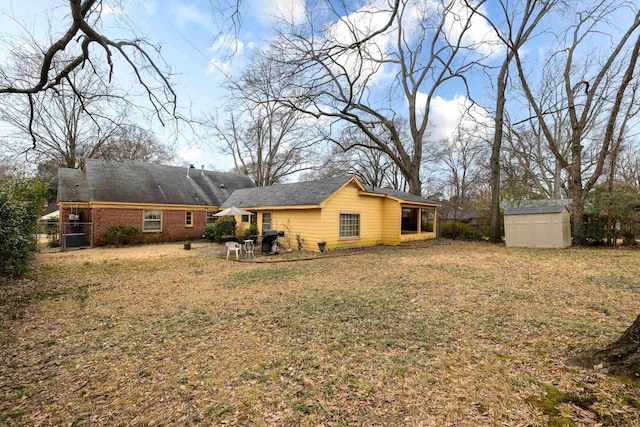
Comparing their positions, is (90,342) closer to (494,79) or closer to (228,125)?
(494,79)

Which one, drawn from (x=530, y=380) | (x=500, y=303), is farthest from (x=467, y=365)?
(x=500, y=303)

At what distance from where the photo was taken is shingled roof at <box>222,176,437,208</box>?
41.7ft

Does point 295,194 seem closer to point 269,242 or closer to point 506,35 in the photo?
point 269,242

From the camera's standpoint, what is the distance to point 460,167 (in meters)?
32.2

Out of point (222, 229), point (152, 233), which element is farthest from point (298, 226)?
point (152, 233)

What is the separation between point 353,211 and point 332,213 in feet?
4.52

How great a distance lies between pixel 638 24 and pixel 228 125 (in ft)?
92.7

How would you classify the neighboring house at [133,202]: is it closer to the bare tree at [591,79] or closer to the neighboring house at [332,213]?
the neighboring house at [332,213]

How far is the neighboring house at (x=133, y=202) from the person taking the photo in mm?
14867

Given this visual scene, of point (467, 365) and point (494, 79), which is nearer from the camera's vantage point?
point (467, 365)

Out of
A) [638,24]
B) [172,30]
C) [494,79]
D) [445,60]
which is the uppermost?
[445,60]

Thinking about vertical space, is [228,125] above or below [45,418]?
above

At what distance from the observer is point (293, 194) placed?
1411 cm

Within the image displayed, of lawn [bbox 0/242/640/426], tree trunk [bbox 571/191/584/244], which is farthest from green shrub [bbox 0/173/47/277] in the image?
tree trunk [bbox 571/191/584/244]
